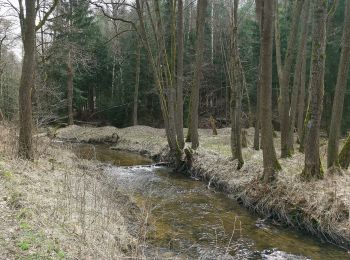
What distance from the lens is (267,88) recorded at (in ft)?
31.1

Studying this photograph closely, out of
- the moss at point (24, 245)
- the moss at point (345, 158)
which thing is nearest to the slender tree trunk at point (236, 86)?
the moss at point (345, 158)

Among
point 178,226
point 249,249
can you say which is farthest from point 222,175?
point 249,249

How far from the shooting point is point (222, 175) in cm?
1181

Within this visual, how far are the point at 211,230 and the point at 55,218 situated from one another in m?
3.46

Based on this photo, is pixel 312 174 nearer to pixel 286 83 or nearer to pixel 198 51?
pixel 286 83

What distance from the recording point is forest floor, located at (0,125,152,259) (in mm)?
4660

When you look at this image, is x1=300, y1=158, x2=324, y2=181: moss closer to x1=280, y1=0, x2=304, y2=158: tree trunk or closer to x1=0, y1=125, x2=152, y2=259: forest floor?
x1=280, y1=0, x2=304, y2=158: tree trunk

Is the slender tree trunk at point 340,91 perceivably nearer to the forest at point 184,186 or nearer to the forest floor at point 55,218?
the forest at point 184,186

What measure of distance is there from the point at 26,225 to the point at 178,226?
365 cm

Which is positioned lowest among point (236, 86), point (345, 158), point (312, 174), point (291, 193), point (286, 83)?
point (291, 193)

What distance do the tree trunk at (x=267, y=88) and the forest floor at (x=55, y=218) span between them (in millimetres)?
3684

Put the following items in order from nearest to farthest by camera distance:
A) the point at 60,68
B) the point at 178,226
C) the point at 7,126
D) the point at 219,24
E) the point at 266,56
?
1. the point at 178,226
2. the point at 266,56
3. the point at 7,126
4. the point at 219,24
5. the point at 60,68

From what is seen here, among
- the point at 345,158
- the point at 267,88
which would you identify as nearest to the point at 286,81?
the point at 267,88

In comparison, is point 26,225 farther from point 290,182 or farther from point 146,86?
point 146,86
